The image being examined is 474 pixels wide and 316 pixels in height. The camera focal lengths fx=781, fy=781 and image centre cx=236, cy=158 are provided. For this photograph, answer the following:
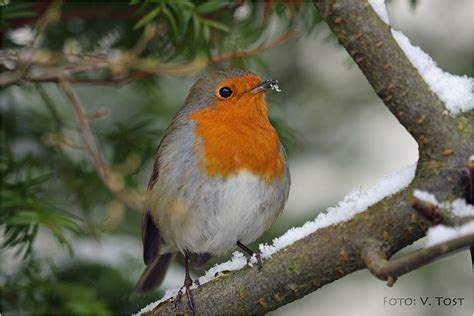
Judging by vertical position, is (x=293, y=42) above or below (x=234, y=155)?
above

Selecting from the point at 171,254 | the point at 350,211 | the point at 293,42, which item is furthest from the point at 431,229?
the point at 293,42

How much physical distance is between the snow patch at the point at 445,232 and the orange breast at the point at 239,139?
153 cm

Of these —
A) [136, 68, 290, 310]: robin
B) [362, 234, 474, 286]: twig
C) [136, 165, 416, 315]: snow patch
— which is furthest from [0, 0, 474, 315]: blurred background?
[362, 234, 474, 286]: twig

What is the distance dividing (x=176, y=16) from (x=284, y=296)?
1574 millimetres

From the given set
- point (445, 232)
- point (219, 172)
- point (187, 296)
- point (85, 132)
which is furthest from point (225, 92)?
point (445, 232)

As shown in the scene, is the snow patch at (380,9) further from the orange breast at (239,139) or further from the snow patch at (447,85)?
the orange breast at (239,139)

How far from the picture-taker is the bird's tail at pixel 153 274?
3.87 m

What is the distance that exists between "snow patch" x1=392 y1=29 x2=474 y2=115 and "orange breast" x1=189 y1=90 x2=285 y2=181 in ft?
4.12

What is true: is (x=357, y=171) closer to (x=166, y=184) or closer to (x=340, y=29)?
(x=166, y=184)

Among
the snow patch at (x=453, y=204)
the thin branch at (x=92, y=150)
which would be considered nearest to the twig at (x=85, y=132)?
the thin branch at (x=92, y=150)

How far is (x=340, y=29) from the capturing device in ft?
7.72

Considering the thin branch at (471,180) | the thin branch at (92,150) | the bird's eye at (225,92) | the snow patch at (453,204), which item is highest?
the bird's eye at (225,92)

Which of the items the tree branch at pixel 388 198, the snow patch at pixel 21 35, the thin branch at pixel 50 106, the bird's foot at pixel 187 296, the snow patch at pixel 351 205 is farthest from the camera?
the snow patch at pixel 21 35

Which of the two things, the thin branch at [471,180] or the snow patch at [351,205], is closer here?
the thin branch at [471,180]
